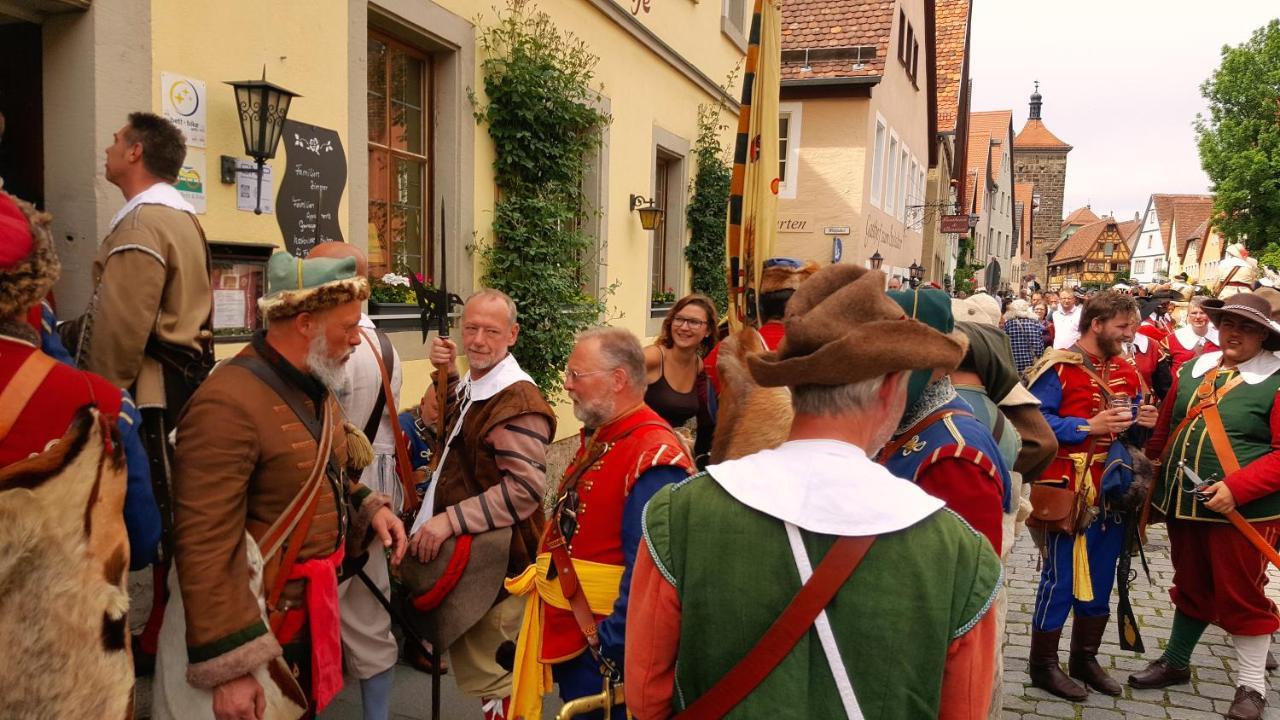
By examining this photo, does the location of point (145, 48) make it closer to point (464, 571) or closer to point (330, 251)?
point (330, 251)

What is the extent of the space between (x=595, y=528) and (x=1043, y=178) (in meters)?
112

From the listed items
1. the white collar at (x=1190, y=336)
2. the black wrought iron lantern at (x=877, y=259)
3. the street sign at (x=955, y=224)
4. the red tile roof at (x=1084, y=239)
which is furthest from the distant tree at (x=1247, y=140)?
the red tile roof at (x=1084, y=239)

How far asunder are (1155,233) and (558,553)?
107 m

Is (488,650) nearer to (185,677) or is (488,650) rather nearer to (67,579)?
(185,677)

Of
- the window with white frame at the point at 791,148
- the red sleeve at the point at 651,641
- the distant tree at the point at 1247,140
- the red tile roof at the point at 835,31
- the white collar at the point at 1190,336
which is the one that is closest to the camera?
the red sleeve at the point at 651,641

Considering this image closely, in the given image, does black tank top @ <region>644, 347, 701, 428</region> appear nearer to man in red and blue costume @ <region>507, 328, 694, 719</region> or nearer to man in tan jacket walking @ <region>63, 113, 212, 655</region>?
man in red and blue costume @ <region>507, 328, 694, 719</region>

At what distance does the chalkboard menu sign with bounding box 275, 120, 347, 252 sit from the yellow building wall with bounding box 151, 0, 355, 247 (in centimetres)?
5

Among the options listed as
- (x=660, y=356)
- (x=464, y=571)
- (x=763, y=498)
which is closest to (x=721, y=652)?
(x=763, y=498)

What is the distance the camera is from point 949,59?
30859 millimetres

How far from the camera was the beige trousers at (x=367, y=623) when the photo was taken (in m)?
3.20

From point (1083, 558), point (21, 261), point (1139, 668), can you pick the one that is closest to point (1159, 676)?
point (1139, 668)

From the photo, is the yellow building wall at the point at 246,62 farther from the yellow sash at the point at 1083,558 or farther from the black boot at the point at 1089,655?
the black boot at the point at 1089,655

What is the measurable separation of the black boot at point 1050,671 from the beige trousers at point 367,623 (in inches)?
131

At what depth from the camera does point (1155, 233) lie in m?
92.5
